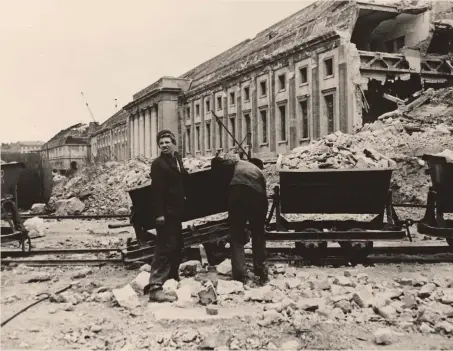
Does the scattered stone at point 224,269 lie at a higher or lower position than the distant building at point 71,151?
lower

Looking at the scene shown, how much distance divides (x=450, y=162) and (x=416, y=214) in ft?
27.3

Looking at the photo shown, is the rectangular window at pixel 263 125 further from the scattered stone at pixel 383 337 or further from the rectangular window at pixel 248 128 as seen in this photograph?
the scattered stone at pixel 383 337

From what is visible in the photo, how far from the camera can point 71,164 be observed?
90875 mm

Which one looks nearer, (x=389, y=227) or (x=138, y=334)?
(x=138, y=334)

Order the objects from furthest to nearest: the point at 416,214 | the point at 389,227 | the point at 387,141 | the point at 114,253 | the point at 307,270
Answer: the point at 387,141, the point at 416,214, the point at 114,253, the point at 389,227, the point at 307,270

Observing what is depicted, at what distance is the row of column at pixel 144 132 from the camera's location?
168 feet

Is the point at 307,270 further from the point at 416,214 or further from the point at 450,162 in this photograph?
the point at 416,214

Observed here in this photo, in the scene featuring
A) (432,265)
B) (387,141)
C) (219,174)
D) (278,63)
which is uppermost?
(278,63)

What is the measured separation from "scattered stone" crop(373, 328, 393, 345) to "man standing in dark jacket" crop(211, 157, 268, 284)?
2494 mm

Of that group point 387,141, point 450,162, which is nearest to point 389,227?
point 450,162

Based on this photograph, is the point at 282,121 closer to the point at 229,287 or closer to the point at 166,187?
the point at 166,187

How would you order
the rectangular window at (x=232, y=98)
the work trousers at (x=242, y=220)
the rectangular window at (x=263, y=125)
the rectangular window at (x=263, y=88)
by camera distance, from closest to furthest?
the work trousers at (x=242, y=220)
the rectangular window at (x=263, y=88)
the rectangular window at (x=263, y=125)
the rectangular window at (x=232, y=98)

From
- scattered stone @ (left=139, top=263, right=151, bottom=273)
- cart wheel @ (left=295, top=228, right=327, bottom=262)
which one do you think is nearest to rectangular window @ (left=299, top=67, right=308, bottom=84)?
cart wheel @ (left=295, top=228, right=327, bottom=262)

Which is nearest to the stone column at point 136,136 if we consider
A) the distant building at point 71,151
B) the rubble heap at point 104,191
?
the rubble heap at point 104,191
